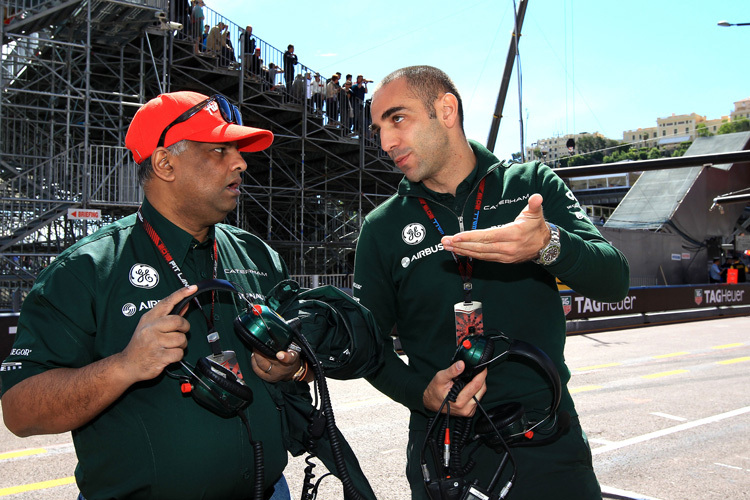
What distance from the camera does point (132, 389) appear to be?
7.08ft

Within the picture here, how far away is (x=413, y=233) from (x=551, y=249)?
0.76 m

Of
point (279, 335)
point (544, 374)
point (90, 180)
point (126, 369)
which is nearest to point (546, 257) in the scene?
point (544, 374)

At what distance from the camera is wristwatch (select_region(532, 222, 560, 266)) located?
223 centimetres

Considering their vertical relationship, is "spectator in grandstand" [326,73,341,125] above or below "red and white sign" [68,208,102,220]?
above

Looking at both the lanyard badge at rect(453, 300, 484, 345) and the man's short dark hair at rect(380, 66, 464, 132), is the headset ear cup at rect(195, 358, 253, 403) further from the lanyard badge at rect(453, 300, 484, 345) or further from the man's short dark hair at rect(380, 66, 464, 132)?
the man's short dark hair at rect(380, 66, 464, 132)

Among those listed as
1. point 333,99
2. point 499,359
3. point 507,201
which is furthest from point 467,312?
point 333,99

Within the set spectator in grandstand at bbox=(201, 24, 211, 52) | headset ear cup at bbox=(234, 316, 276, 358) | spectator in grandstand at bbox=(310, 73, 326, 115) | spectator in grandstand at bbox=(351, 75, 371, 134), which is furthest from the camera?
spectator in grandstand at bbox=(351, 75, 371, 134)

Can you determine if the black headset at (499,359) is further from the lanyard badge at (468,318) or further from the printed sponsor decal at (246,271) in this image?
the printed sponsor decal at (246,271)

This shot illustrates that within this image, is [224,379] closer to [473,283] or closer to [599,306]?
[473,283]

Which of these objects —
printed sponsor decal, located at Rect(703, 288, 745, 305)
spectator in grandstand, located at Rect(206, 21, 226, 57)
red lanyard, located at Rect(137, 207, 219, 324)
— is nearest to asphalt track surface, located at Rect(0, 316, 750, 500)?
red lanyard, located at Rect(137, 207, 219, 324)

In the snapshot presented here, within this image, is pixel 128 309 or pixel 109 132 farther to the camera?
pixel 109 132

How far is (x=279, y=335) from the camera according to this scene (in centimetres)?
211

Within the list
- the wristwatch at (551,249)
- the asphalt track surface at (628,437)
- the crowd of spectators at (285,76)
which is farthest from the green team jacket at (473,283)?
the crowd of spectators at (285,76)

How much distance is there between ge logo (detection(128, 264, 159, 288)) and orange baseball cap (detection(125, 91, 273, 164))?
49 centimetres
